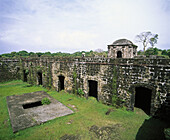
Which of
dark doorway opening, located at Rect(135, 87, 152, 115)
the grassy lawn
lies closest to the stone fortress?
dark doorway opening, located at Rect(135, 87, 152, 115)

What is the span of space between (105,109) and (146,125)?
2.79 meters

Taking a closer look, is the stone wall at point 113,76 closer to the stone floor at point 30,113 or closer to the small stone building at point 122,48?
the stone floor at point 30,113

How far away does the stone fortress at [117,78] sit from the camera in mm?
6766

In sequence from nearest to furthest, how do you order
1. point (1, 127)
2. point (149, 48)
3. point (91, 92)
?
point (1, 127) < point (91, 92) < point (149, 48)

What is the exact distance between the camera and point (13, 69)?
753 inches

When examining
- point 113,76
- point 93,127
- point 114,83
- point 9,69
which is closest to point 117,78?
point 113,76

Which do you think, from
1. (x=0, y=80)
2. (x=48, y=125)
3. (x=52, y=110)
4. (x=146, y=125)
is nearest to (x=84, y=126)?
(x=48, y=125)

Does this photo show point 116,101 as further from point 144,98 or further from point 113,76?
point 144,98

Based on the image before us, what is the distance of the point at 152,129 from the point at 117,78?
3596mm

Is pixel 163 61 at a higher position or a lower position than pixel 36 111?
higher

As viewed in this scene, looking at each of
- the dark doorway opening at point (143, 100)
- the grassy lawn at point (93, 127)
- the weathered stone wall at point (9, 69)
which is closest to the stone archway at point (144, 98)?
the dark doorway opening at point (143, 100)

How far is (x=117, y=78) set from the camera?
834 centimetres

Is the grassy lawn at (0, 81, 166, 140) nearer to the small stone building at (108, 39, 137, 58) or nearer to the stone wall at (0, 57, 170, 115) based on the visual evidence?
the stone wall at (0, 57, 170, 115)

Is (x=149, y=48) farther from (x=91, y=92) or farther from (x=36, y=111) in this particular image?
(x=36, y=111)
